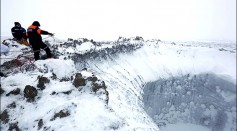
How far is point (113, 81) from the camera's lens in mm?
13094

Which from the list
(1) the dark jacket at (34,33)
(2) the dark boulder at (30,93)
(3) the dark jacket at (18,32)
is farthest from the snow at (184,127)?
(2) the dark boulder at (30,93)

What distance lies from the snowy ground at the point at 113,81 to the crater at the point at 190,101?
0.26 meters

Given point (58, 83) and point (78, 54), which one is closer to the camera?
point (58, 83)

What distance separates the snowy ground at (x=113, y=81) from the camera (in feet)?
24.8

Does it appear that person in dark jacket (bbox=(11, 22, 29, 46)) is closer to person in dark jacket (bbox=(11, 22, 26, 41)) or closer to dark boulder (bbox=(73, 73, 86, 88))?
person in dark jacket (bbox=(11, 22, 26, 41))

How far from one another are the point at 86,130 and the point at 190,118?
15.9m

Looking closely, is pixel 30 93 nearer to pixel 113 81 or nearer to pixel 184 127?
pixel 113 81

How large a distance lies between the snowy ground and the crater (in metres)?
0.26

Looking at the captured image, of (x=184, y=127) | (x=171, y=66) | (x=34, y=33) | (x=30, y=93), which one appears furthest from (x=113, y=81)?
(x=184, y=127)

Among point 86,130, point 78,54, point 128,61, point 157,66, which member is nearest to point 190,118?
point 157,66

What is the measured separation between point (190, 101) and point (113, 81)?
10322 millimetres

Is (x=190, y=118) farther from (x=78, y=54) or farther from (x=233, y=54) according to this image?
(x=78, y=54)

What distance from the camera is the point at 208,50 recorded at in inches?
859

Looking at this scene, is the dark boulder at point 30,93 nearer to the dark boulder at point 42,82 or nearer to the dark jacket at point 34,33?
the dark boulder at point 42,82
